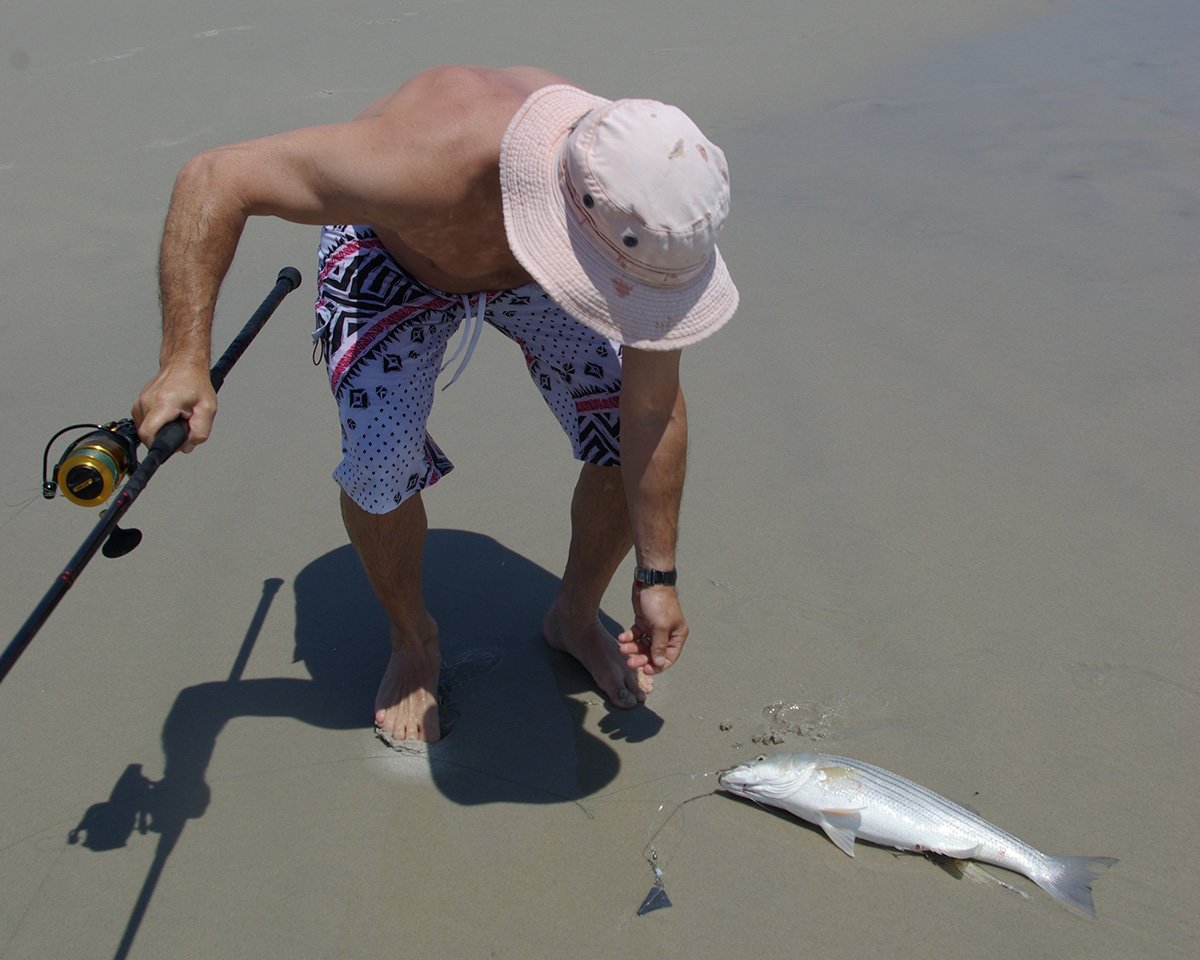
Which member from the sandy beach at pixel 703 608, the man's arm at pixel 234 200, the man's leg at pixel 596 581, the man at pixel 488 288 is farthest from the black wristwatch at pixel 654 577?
the man's arm at pixel 234 200

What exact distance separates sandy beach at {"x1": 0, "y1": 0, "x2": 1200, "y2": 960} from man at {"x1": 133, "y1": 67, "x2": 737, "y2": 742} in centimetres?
29

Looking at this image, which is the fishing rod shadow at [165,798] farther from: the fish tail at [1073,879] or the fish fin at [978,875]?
the fish tail at [1073,879]

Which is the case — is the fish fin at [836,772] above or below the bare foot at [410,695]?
below

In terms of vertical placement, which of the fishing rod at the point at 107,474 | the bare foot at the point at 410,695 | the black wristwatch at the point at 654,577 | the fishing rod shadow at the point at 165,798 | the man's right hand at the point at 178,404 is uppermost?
the man's right hand at the point at 178,404

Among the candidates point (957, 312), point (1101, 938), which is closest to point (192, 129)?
point (957, 312)

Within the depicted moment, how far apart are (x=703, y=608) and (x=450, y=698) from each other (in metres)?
0.68

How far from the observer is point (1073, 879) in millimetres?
2244

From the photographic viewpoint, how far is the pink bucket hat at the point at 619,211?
1.94 m

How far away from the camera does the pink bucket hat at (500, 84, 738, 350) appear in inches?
76.2

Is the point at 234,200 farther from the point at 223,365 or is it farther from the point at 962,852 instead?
the point at 962,852

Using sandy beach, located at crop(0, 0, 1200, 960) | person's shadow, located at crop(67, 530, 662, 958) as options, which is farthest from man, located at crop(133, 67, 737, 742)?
sandy beach, located at crop(0, 0, 1200, 960)

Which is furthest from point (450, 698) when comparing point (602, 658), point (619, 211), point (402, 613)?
point (619, 211)

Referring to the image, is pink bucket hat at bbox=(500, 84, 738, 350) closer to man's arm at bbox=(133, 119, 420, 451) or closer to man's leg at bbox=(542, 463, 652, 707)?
man's arm at bbox=(133, 119, 420, 451)

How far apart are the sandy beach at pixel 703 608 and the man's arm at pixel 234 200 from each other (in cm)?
96
